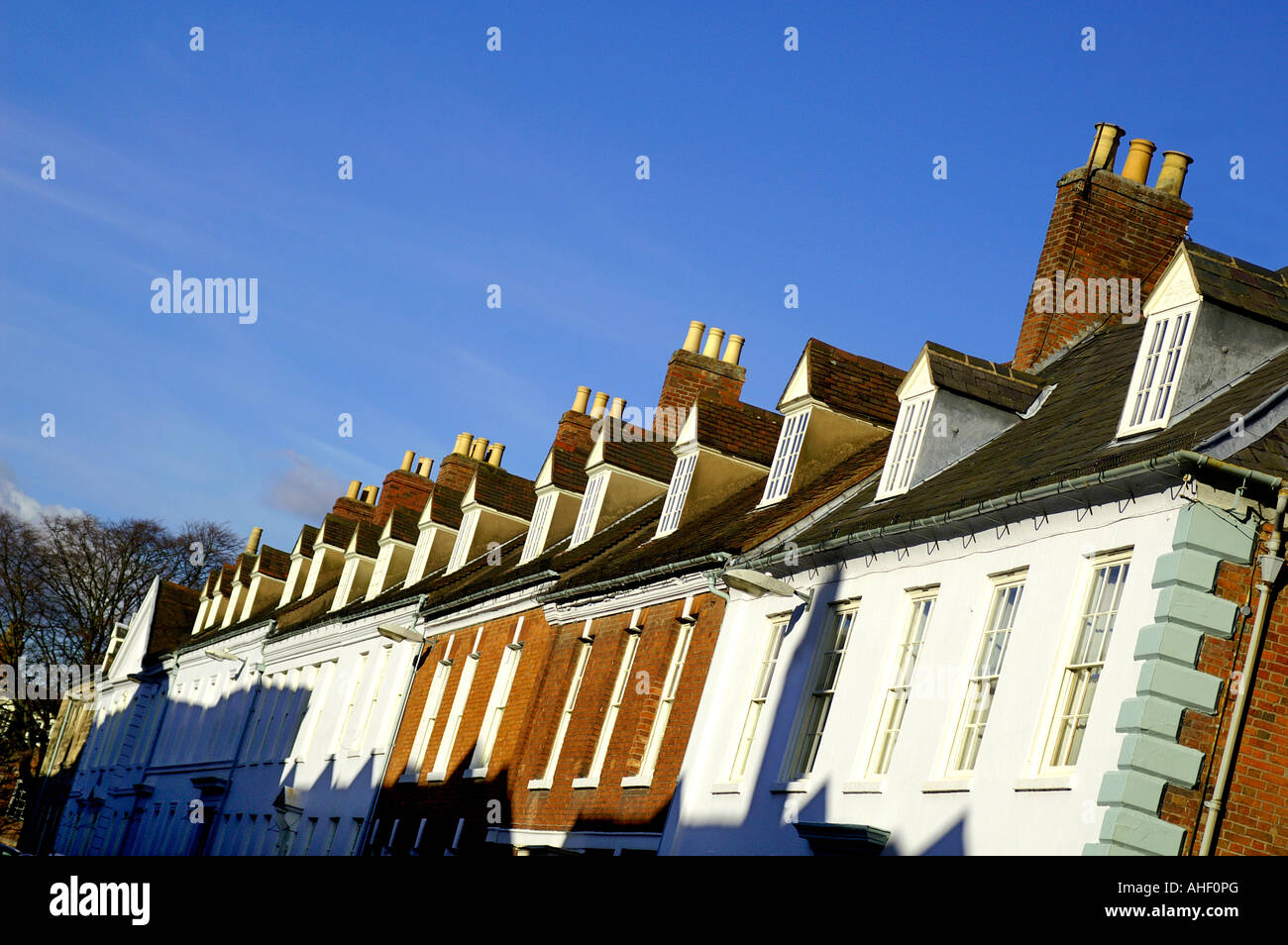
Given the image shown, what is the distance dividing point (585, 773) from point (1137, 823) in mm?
12425

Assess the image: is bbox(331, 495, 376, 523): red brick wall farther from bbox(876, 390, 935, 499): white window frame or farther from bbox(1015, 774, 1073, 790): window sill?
bbox(1015, 774, 1073, 790): window sill

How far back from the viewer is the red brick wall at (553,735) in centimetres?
2178

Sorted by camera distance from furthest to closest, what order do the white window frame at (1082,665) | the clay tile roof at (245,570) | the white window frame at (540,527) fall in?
the clay tile roof at (245,570), the white window frame at (540,527), the white window frame at (1082,665)

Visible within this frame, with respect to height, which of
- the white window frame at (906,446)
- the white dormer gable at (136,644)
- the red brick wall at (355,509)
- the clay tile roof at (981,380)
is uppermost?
the red brick wall at (355,509)

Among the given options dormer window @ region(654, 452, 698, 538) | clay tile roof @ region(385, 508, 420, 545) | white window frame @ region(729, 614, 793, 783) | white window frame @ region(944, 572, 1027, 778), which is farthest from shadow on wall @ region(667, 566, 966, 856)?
clay tile roof @ region(385, 508, 420, 545)

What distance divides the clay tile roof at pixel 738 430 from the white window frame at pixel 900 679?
9814mm

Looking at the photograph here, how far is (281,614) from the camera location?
1902 inches

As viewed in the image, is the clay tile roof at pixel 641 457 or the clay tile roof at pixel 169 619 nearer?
the clay tile roof at pixel 641 457

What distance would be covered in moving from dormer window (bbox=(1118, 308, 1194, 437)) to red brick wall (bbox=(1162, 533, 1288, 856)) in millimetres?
2632

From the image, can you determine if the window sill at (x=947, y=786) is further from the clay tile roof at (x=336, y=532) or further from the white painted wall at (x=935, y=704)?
the clay tile roof at (x=336, y=532)

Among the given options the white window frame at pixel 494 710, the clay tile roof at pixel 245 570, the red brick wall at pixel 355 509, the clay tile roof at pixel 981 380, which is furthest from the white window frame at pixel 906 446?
the clay tile roof at pixel 245 570

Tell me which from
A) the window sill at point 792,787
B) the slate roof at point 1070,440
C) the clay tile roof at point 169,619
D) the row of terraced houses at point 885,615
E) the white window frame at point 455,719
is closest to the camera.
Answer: the row of terraced houses at point 885,615

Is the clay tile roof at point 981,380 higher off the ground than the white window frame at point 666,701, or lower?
higher
